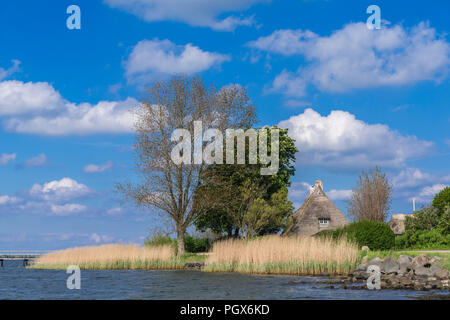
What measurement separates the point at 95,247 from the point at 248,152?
1505cm

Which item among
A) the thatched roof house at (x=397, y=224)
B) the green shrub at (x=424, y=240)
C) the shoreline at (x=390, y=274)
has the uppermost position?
the thatched roof house at (x=397, y=224)

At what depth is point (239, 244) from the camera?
32.3 m

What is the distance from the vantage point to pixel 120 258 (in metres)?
36.3

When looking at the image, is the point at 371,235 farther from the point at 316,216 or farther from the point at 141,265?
the point at 141,265

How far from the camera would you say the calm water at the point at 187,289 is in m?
19.5

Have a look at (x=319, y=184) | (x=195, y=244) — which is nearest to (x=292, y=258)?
(x=195, y=244)

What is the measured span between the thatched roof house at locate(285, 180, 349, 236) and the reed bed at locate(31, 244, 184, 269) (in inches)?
584

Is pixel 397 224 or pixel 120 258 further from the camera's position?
pixel 397 224

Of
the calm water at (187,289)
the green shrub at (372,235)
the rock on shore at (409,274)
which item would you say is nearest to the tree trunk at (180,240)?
the calm water at (187,289)

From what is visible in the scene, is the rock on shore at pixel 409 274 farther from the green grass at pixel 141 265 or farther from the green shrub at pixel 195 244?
the green shrub at pixel 195 244

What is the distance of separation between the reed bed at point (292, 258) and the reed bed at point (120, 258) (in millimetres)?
6361

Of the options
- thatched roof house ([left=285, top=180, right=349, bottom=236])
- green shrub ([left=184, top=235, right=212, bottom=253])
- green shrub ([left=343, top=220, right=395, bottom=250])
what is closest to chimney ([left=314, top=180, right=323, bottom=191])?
thatched roof house ([left=285, top=180, right=349, bottom=236])

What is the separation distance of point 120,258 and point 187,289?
15.5 metres
